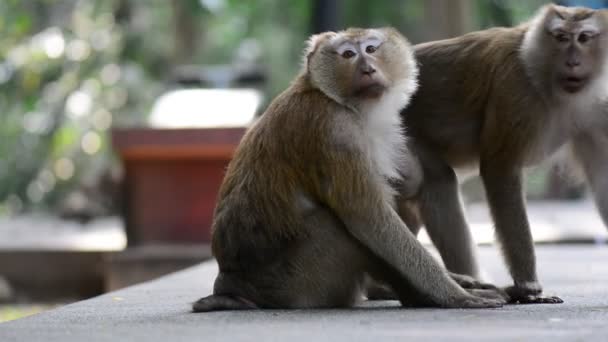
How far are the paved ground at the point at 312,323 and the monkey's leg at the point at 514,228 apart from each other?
25cm

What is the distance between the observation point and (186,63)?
70.4ft

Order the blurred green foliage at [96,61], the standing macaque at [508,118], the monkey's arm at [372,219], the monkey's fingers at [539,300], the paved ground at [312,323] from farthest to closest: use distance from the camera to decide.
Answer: the blurred green foliage at [96,61], the standing macaque at [508,118], the monkey's fingers at [539,300], the monkey's arm at [372,219], the paved ground at [312,323]

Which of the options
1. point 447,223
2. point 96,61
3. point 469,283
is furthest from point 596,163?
point 96,61

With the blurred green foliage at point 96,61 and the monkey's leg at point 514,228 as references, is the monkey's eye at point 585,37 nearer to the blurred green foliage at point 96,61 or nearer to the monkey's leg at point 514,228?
the monkey's leg at point 514,228

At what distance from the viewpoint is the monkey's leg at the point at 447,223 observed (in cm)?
674

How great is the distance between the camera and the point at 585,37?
6.35m

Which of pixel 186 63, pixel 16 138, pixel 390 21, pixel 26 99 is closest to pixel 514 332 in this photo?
pixel 390 21

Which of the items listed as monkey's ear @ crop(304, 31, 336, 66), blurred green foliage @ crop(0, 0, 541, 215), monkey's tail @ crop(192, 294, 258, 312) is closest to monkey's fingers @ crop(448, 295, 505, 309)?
monkey's tail @ crop(192, 294, 258, 312)

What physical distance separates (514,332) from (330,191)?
3.96ft

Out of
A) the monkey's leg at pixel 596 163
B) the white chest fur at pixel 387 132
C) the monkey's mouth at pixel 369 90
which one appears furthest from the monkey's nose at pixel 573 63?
the monkey's mouth at pixel 369 90

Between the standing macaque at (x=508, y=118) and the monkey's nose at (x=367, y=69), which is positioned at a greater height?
the monkey's nose at (x=367, y=69)

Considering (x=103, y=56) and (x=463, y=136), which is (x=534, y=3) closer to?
(x=103, y=56)

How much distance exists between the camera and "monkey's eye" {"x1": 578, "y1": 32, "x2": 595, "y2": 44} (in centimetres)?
634

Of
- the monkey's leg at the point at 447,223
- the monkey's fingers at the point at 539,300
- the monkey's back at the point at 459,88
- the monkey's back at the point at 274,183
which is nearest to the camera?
the monkey's back at the point at 274,183
